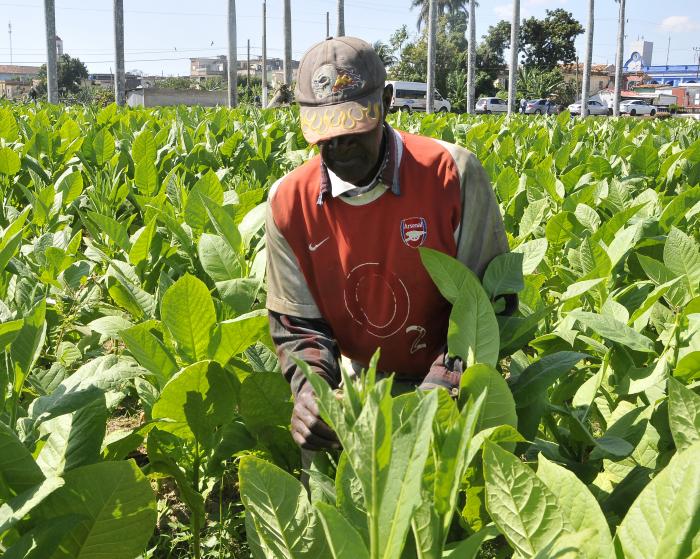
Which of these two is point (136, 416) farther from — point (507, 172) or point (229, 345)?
point (507, 172)

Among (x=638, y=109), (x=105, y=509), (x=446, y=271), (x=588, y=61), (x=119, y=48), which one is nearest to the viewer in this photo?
(x=105, y=509)

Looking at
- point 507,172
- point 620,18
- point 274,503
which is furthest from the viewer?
point 620,18

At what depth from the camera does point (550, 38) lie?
7269cm

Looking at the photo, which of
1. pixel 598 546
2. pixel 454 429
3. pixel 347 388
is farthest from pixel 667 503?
pixel 347 388

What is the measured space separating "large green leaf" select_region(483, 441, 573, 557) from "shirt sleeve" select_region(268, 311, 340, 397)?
955mm

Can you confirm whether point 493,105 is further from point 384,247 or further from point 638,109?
point 384,247

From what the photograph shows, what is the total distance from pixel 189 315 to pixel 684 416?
1.23 meters

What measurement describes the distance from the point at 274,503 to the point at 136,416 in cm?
216

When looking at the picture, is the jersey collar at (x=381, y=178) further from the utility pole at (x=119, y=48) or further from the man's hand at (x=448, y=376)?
the utility pole at (x=119, y=48)

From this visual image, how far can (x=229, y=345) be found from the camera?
219cm

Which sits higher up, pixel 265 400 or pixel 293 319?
pixel 293 319

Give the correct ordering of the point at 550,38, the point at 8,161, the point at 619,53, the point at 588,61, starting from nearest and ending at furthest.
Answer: the point at 8,161 → the point at 588,61 → the point at 619,53 → the point at 550,38

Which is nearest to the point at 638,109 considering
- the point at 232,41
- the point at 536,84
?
the point at 536,84

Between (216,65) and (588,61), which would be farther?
(216,65)
